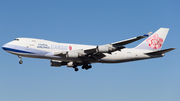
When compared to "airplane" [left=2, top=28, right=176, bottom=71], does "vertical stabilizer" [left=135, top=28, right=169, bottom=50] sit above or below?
above

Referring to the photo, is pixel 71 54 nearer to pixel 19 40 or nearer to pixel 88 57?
pixel 88 57

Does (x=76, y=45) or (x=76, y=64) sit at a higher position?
(x=76, y=45)

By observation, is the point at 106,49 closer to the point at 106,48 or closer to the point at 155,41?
the point at 106,48

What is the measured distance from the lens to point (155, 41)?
47.5 metres

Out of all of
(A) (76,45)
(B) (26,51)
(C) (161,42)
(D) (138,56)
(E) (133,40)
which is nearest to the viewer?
(E) (133,40)

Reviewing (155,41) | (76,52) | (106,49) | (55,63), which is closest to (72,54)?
(76,52)

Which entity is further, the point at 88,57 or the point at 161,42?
the point at 161,42

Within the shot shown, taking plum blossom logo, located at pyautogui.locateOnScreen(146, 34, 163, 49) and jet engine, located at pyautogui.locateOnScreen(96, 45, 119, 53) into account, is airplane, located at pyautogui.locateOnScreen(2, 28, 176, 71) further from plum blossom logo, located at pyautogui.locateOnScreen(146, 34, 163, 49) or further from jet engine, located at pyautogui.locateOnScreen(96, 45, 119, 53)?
plum blossom logo, located at pyautogui.locateOnScreen(146, 34, 163, 49)

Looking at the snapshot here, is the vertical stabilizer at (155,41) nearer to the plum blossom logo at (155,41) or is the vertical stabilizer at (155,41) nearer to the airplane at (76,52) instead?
the plum blossom logo at (155,41)

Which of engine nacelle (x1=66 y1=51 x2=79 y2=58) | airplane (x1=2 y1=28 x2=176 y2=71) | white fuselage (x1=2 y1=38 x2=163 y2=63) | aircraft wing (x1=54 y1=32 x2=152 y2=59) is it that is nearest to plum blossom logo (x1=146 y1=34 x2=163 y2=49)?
airplane (x1=2 y1=28 x2=176 y2=71)

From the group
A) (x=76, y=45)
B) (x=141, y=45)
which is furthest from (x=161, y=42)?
(x=76, y=45)

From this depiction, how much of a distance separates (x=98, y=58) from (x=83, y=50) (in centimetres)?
309

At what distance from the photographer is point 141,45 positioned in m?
46.7

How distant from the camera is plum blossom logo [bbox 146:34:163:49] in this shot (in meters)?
47.1
